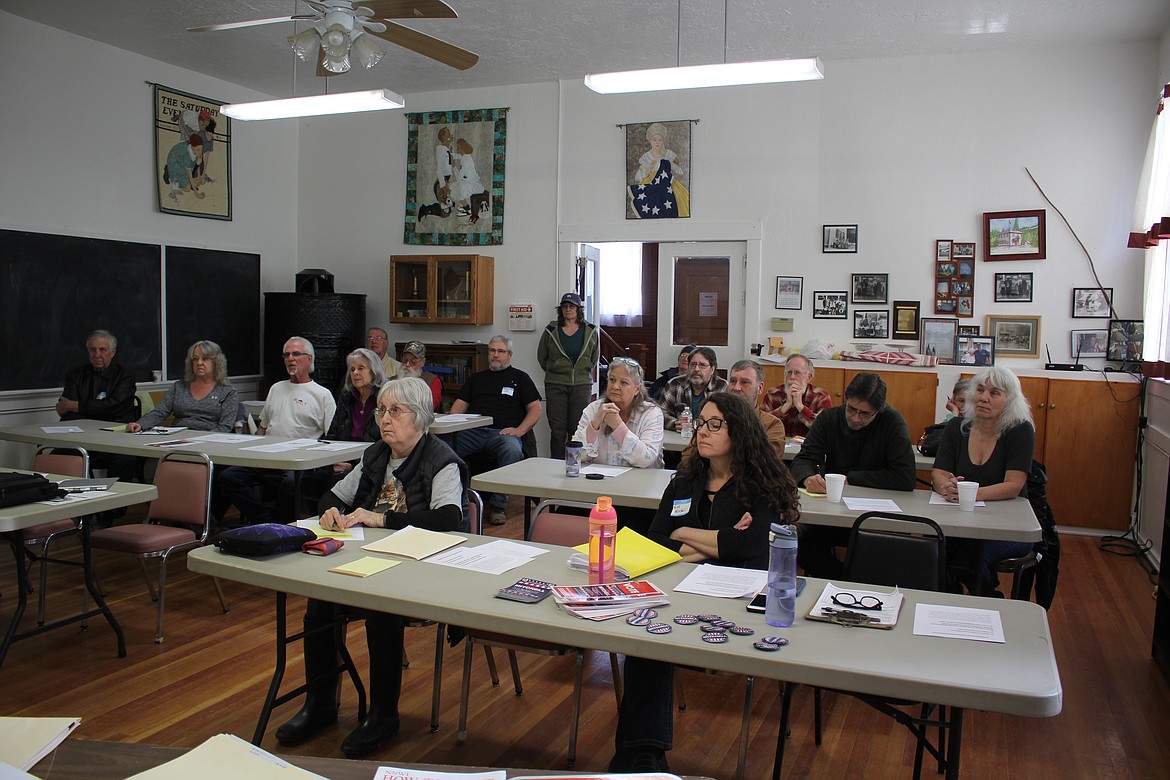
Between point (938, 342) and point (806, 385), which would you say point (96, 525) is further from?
point (938, 342)

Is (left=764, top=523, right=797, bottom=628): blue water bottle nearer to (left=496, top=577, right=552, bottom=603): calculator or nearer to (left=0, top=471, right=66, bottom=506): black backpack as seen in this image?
(left=496, top=577, right=552, bottom=603): calculator

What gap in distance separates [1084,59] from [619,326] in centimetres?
626

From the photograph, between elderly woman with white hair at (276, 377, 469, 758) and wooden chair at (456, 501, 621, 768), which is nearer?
wooden chair at (456, 501, 621, 768)

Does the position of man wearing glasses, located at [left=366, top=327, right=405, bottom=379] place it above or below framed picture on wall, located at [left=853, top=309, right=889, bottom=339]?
below

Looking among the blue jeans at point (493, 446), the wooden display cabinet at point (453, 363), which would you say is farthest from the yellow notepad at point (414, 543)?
the wooden display cabinet at point (453, 363)

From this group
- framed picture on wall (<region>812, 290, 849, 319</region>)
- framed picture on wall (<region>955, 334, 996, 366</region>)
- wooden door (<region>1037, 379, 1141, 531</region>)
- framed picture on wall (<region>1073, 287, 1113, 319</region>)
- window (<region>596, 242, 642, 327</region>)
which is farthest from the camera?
window (<region>596, 242, 642, 327</region>)

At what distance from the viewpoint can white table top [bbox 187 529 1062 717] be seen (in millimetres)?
1813

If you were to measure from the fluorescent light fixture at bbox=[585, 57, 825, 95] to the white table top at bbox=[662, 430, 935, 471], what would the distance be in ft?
6.81

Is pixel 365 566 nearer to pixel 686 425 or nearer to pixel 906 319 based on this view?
pixel 686 425

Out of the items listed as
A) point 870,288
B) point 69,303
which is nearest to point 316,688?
point 69,303

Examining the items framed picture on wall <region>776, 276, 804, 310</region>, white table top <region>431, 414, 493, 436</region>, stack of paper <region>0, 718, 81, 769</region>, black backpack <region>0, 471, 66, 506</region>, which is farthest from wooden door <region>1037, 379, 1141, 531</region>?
stack of paper <region>0, 718, 81, 769</region>

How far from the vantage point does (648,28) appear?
672cm

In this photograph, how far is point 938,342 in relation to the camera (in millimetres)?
7234

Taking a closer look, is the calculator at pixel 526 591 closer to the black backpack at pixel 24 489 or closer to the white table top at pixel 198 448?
the black backpack at pixel 24 489
